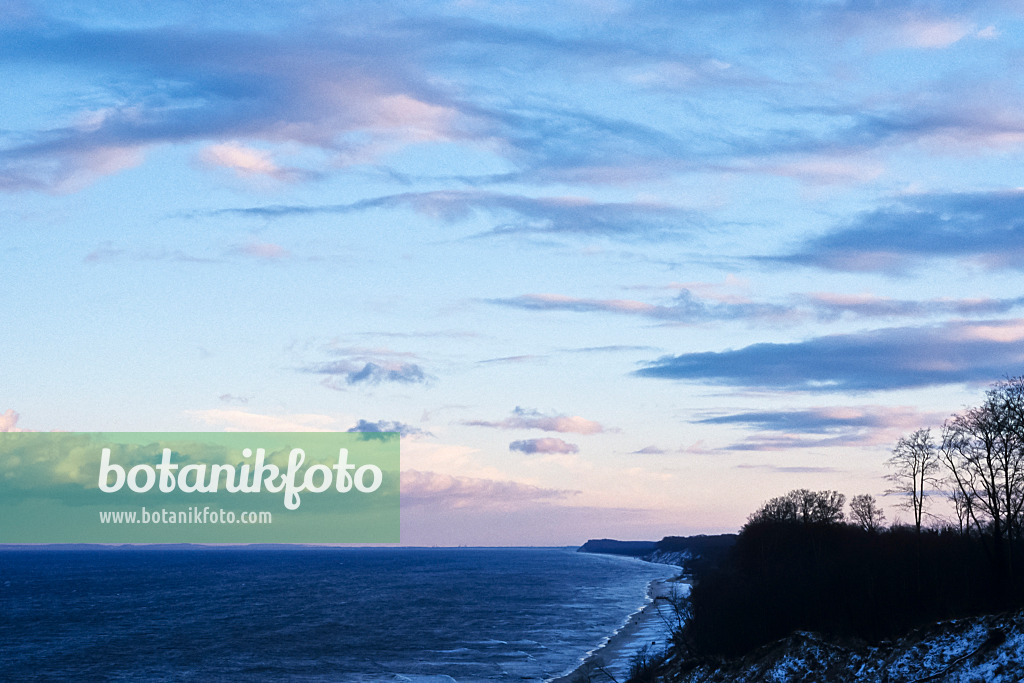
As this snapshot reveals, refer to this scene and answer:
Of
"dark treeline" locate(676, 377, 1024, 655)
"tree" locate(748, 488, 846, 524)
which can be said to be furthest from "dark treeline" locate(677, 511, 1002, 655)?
"tree" locate(748, 488, 846, 524)

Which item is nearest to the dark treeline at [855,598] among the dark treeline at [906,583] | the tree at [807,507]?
the dark treeline at [906,583]

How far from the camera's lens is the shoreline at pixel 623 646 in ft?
218

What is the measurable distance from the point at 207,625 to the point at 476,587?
289 feet

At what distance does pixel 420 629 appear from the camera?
10562cm

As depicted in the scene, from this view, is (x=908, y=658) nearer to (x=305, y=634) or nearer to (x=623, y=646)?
(x=623, y=646)

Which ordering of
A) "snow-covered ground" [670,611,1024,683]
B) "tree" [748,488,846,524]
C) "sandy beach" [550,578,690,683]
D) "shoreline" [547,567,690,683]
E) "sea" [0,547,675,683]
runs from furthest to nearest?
"tree" [748,488,846,524] → "sea" [0,547,675,683] → "shoreline" [547,567,690,683] → "sandy beach" [550,578,690,683] → "snow-covered ground" [670,611,1024,683]

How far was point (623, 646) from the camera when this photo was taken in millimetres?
83250

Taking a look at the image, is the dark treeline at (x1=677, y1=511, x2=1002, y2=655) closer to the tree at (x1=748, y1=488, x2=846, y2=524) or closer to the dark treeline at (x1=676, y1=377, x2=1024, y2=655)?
the dark treeline at (x1=676, y1=377, x2=1024, y2=655)

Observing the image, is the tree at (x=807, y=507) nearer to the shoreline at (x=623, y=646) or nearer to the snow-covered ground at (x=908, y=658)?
the shoreline at (x=623, y=646)

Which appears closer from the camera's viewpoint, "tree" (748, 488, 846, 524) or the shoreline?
the shoreline

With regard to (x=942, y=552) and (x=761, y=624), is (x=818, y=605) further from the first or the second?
(x=942, y=552)

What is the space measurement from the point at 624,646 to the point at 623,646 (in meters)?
0.11

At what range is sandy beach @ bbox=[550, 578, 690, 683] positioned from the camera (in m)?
66.1

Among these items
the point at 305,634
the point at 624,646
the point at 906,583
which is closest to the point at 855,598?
the point at 906,583
